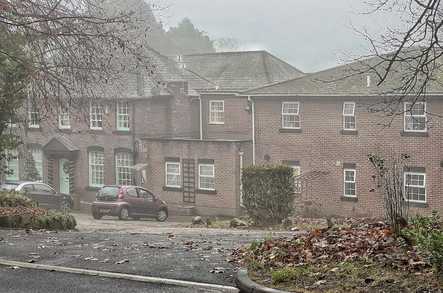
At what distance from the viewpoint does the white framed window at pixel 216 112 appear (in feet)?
137

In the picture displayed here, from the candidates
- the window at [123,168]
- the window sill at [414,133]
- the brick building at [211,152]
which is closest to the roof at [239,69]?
the brick building at [211,152]

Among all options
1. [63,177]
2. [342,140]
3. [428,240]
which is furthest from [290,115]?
[428,240]

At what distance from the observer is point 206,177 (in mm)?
37656

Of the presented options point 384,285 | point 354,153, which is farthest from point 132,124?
point 384,285

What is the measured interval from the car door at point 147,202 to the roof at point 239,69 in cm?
1105

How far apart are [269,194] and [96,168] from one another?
19.6 metres

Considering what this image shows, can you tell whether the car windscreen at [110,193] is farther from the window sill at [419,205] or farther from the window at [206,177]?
the window sill at [419,205]

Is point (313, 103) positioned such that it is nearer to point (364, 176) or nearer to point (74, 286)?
point (364, 176)

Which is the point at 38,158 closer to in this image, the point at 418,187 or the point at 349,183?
the point at 349,183

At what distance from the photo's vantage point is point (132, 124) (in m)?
40.7

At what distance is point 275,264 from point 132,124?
106 feet

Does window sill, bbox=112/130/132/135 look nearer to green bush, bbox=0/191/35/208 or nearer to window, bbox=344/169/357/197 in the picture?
window, bbox=344/169/357/197

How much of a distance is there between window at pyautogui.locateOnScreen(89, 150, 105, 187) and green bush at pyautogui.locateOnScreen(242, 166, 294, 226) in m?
18.3

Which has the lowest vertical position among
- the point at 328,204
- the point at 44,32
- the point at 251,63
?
the point at 328,204
